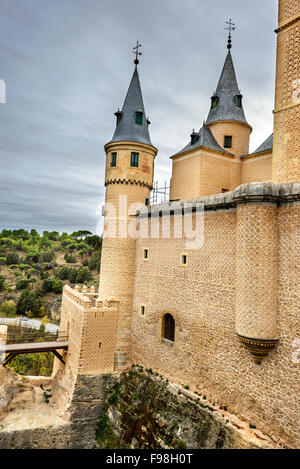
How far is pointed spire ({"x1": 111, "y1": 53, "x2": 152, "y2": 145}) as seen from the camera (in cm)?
1658

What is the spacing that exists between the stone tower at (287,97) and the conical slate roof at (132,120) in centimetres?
741

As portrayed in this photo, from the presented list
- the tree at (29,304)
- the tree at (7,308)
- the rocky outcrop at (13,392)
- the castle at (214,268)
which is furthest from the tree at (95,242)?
the rocky outcrop at (13,392)

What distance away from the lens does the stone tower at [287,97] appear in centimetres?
1045

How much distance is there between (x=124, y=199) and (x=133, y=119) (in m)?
4.50

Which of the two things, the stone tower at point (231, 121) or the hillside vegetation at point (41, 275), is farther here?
the hillside vegetation at point (41, 275)

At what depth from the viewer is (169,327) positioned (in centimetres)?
1344

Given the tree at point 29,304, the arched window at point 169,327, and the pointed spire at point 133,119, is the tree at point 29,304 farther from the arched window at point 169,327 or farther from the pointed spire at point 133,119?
the arched window at point 169,327

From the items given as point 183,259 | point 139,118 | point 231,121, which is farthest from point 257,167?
point 139,118

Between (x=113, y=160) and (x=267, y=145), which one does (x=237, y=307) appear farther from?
(x=113, y=160)

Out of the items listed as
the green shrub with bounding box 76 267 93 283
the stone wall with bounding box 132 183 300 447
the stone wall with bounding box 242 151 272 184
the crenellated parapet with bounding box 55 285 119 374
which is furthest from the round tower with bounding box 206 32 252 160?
the green shrub with bounding box 76 267 93 283
